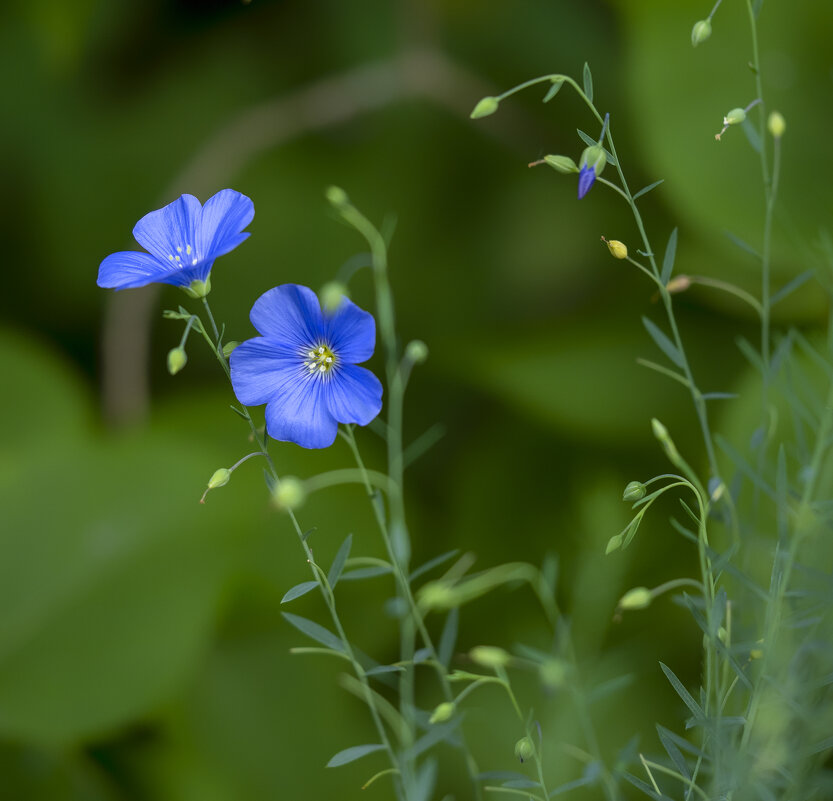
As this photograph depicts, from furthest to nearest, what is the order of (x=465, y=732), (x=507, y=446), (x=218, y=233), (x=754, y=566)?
(x=507, y=446), (x=465, y=732), (x=754, y=566), (x=218, y=233)

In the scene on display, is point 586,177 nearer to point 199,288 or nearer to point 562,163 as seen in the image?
point 562,163

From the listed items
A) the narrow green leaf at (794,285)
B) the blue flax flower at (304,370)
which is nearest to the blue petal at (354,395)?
the blue flax flower at (304,370)

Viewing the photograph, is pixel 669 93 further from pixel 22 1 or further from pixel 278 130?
pixel 22 1

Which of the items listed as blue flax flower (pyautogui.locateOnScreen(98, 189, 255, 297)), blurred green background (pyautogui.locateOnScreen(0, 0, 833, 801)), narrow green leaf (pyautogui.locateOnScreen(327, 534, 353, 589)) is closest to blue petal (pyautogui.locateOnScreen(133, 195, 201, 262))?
blue flax flower (pyautogui.locateOnScreen(98, 189, 255, 297))

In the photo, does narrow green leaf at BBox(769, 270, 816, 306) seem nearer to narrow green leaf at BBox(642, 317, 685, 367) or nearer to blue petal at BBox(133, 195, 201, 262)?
narrow green leaf at BBox(642, 317, 685, 367)

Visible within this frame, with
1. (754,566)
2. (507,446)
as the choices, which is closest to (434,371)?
(507,446)

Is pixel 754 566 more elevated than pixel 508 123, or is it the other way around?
pixel 508 123

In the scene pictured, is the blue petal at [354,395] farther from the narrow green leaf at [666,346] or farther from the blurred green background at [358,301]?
the blurred green background at [358,301]
